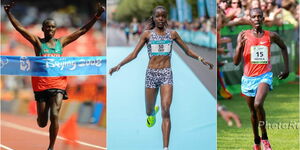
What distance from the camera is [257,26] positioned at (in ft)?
23.6

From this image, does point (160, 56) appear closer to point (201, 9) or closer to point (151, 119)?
point (151, 119)

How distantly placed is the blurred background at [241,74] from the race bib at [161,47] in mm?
1618

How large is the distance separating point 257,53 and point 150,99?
1437 mm

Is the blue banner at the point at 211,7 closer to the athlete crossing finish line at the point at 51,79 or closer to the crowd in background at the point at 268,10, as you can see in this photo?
the crowd in background at the point at 268,10

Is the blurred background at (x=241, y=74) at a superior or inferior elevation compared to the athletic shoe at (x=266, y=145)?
superior

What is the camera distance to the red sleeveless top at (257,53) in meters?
7.22

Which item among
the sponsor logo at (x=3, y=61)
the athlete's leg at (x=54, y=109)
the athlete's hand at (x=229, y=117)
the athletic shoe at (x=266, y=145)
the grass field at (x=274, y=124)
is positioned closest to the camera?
the athlete's leg at (x=54, y=109)

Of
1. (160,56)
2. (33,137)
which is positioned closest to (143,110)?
(160,56)

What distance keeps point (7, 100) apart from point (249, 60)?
9.51 metres

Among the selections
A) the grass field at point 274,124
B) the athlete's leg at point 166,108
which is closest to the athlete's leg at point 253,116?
the grass field at point 274,124

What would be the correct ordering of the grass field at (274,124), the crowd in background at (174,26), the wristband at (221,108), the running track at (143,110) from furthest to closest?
the wristband at (221,108)
the grass field at (274,124)
the crowd in background at (174,26)
the running track at (143,110)

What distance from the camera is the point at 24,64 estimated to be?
7582 mm

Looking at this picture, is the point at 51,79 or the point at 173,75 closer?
the point at 51,79

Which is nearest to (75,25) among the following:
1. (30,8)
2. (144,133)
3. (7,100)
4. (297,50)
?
(30,8)
